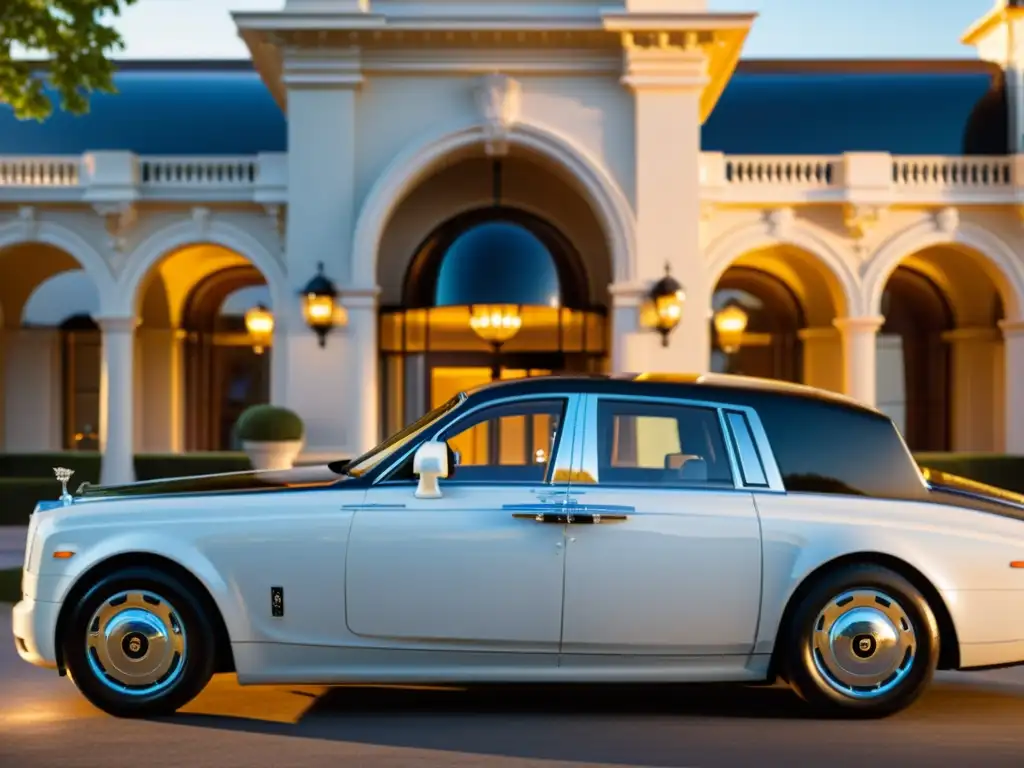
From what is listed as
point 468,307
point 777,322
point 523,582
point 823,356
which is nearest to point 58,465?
point 468,307

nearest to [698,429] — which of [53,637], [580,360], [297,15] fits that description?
[53,637]

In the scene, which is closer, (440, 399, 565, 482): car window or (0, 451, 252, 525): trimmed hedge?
(440, 399, 565, 482): car window

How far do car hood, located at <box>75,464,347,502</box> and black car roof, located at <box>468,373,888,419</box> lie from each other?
3.14 ft

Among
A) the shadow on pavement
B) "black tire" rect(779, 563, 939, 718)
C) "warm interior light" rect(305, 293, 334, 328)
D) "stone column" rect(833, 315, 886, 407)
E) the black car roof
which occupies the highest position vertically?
"warm interior light" rect(305, 293, 334, 328)

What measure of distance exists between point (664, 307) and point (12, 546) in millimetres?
9035

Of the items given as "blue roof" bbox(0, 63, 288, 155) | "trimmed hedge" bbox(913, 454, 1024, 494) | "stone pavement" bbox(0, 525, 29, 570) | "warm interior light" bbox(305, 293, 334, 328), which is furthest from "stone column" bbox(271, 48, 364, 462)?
"trimmed hedge" bbox(913, 454, 1024, 494)

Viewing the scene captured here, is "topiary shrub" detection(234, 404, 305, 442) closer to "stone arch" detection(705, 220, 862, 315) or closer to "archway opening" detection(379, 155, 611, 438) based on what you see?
"archway opening" detection(379, 155, 611, 438)

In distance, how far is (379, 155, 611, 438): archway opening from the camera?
2066cm

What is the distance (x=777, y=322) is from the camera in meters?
26.2

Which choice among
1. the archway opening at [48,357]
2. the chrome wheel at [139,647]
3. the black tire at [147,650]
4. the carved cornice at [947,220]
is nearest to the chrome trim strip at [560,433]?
the black tire at [147,650]

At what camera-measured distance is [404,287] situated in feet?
70.4

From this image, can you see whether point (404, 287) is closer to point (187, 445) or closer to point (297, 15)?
point (297, 15)

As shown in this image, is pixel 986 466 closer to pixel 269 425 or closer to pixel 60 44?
pixel 269 425

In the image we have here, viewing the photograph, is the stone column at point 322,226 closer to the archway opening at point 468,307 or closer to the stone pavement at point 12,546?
the archway opening at point 468,307
